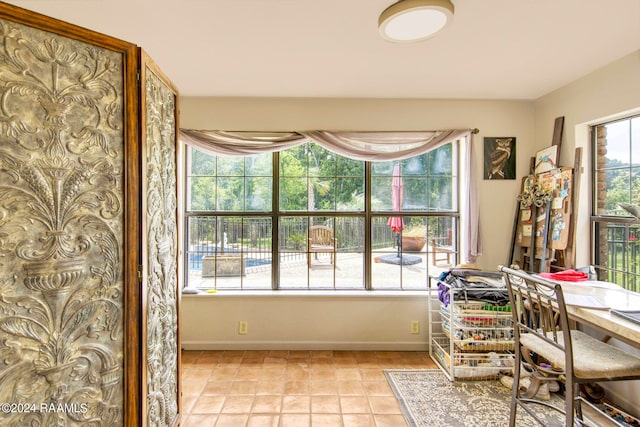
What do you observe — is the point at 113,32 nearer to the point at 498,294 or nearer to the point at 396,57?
the point at 396,57

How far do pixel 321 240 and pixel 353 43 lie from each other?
184cm

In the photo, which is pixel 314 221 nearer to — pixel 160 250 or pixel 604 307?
pixel 160 250

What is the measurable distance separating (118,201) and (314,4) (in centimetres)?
135

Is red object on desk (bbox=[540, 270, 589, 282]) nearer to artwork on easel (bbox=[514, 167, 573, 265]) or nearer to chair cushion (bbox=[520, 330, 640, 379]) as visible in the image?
artwork on easel (bbox=[514, 167, 573, 265])

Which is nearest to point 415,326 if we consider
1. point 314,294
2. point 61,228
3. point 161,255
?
point 314,294

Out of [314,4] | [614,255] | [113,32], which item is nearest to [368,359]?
[614,255]

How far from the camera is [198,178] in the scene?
3.22 metres

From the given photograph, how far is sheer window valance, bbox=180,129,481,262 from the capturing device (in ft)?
9.91

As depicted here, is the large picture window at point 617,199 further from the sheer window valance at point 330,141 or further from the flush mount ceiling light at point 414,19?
the flush mount ceiling light at point 414,19

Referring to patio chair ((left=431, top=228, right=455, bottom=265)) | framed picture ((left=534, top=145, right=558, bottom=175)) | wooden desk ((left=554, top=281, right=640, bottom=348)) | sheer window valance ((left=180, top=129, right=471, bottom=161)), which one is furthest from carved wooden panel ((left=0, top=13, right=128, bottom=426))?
framed picture ((left=534, top=145, right=558, bottom=175))

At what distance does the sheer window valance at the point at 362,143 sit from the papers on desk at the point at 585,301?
1137 mm

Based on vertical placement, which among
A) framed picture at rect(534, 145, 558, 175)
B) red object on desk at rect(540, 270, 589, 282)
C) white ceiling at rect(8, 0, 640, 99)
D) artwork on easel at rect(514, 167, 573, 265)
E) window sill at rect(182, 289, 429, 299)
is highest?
white ceiling at rect(8, 0, 640, 99)

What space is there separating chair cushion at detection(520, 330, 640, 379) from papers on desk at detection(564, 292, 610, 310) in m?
0.22

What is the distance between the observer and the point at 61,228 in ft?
3.78
